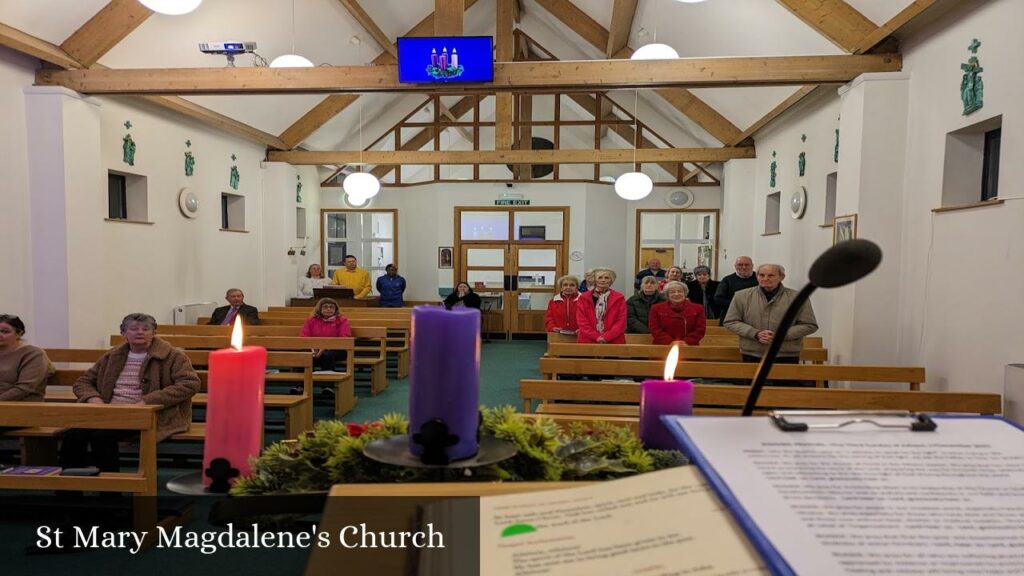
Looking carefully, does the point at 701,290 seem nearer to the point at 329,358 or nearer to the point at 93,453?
the point at 329,358

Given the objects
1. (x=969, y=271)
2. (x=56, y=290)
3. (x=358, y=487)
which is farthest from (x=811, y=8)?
(x=56, y=290)

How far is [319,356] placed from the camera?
570cm

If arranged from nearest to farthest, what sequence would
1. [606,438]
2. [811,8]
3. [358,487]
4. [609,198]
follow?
[358,487]
[606,438]
[811,8]
[609,198]

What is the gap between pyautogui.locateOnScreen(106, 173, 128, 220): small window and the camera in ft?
21.5

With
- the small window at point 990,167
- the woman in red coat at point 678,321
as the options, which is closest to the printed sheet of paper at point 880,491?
the small window at point 990,167

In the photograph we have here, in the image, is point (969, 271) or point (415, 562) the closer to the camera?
point (415, 562)

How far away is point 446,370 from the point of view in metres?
0.65

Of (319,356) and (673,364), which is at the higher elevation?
(673,364)

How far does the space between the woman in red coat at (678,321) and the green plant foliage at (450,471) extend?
448 centimetres

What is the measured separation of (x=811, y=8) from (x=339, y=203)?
9.19 m

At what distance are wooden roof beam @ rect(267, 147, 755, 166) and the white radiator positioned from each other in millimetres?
2893

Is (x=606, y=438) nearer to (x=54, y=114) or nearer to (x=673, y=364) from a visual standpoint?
(x=673, y=364)

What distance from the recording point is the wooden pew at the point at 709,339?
5.66m

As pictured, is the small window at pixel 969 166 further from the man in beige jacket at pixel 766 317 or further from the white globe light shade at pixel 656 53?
the white globe light shade at pixel 656 53
